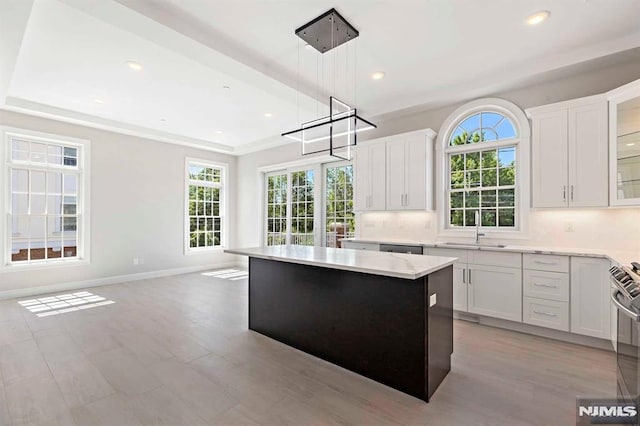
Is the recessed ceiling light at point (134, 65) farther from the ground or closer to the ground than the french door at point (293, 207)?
farther from the ground

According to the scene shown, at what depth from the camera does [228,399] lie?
2.18m

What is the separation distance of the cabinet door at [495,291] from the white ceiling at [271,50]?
2.33 m

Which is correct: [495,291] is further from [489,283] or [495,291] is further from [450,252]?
[450,252]

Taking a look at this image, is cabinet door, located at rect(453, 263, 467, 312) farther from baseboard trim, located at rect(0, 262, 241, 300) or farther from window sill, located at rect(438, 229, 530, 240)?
baseboard trim, located at rect(0, 262, 241, 300)

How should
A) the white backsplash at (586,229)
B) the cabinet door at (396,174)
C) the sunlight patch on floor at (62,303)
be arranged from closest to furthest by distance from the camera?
the white backsplash at (586,229)
the sunlight patch on floor at (62,303)
the cabinet door at (396,174)

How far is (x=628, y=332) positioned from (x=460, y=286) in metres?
2.02

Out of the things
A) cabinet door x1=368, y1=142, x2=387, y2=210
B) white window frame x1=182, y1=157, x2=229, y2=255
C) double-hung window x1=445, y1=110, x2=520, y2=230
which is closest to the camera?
double-hung window x1=445, y1=110, x2=520, y2=230

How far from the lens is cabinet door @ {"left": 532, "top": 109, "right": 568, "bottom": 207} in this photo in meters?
3.40

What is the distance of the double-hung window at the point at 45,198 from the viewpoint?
500 cm

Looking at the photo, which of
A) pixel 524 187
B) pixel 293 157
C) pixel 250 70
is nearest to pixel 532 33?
pixel 524 187

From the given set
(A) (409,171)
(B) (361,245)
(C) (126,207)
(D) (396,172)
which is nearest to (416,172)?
(A) (409,171)

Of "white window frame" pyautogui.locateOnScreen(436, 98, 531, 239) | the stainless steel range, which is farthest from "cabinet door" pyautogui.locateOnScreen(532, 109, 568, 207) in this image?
the stainless steel range

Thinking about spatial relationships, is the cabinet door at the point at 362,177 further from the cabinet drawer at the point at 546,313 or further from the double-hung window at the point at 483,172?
the cabinet drawer at the point at 546,313

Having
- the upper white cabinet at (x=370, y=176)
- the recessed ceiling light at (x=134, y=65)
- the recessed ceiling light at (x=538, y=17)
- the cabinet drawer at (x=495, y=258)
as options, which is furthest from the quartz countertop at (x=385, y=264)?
the recessed ceiling light at (x=134, y=65)
